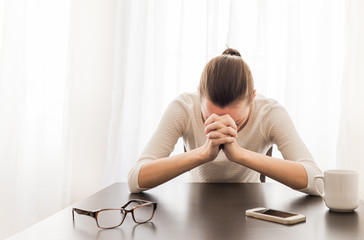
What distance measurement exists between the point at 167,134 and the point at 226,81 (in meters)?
0.35

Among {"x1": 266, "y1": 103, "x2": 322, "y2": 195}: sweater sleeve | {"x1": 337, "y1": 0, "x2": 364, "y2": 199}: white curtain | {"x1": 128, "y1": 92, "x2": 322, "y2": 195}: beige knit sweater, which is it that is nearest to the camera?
{"x1": 266, "y1": 103, "x2": 322, "y2": 195}: sweater sleeve

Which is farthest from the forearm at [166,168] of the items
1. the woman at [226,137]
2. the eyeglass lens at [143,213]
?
the eyeglass lens at [143,213]

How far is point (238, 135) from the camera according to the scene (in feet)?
5.20

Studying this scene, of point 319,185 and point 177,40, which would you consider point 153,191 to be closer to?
point 319,185

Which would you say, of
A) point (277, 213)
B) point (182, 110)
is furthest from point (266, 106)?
point (277, 213)

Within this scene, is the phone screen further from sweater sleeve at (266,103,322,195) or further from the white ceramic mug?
sweater sleeve at (266,103,322,195)

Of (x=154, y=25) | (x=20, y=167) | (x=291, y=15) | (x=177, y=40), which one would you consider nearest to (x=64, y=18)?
(x=154, y=25)

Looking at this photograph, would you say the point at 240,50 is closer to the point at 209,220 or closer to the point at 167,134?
the point at 167,134

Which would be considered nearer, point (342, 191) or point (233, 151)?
point (342, 191)

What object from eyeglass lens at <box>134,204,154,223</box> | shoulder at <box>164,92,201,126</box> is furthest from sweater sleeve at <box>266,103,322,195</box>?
eyeglass lens at <box>134,204,154,223</box>

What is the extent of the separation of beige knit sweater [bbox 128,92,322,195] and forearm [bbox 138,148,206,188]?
0.17 metres

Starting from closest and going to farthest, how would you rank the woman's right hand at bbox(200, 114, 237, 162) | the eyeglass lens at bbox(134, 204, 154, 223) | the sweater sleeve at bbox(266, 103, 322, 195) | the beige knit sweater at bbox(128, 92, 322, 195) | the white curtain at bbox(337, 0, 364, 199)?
the eyeglass lens at bbox(134, 204, 154, 223), the woman's right hand at bbox(200, 114, 237, 162), the sweater sleeve at bbox(266, 103, 322, 195), the beige knit sweater at bbox(128, 92, 322, 195), the white curtain at bbox(337, 0, 364, 199)

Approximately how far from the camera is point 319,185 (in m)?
1.18

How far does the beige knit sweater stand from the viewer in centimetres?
149
